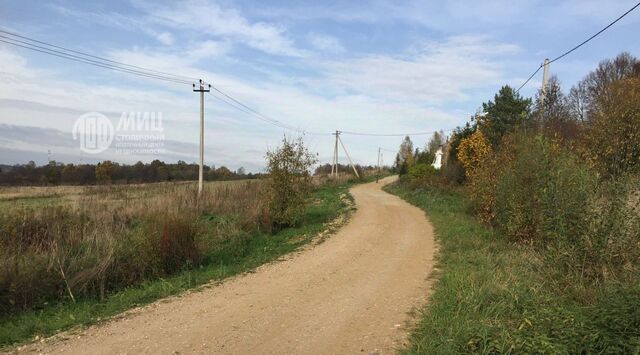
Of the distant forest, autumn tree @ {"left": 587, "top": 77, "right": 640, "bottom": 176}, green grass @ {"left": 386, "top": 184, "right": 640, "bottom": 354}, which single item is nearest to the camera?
green grass @ {"left": 386, "top": 184, "right": 640, "bottom": 354}

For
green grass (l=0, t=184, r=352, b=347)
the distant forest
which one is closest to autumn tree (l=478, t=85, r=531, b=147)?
green grass (l=0, t=184, r=352, b=347)

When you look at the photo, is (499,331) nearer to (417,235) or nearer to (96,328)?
(96,328)

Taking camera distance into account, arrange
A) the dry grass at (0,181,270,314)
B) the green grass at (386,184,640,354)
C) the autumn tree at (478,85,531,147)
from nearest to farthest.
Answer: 1. the green grass at (386,184,640,354)
2. the dry grass at (0,181,270,314)
3. the autumn tree at (478,85,531,147)

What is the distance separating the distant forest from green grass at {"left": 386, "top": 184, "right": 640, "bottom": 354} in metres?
47.3

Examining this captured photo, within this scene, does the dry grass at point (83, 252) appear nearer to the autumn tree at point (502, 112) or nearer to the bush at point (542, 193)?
the bush at point (542, 193)

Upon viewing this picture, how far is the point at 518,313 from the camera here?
5480 mm

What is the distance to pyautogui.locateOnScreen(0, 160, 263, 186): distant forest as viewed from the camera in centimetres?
5381

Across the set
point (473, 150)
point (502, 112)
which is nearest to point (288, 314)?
point (473, 150)

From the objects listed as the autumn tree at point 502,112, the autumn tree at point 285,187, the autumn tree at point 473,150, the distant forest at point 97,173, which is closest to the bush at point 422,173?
the autumn tree at point 502,112

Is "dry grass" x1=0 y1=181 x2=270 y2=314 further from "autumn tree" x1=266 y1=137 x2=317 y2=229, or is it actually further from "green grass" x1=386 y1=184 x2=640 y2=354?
"green grass" x1=386 y1=184 x2=640 y2=354

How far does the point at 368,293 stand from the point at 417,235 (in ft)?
22.3

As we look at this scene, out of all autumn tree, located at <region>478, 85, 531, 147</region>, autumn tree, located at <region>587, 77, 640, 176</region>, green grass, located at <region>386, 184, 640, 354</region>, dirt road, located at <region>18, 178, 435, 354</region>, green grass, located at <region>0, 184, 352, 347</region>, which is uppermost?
autumn tree, located at <region>478, 85, 531, 147</region>

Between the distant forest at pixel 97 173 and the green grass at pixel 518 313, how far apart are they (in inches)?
1862

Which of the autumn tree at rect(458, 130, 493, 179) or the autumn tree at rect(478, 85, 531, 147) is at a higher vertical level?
the autumn tree at rect(478, 85, 531, 147)
